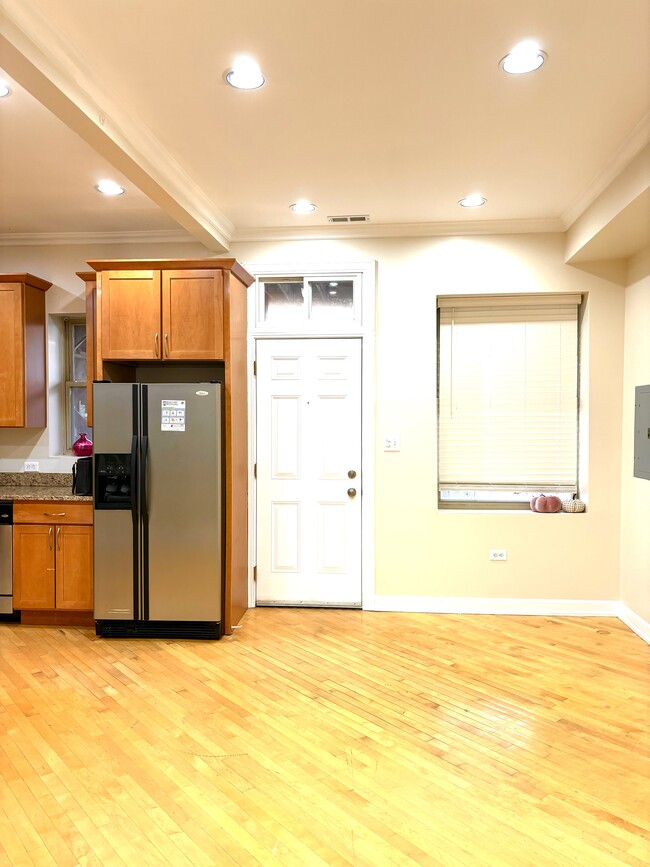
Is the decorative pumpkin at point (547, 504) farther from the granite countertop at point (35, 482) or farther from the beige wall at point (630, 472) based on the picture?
the granite countertop at point (35, 482)

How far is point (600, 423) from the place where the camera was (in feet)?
14.0

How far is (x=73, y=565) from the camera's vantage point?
4047 millimetres

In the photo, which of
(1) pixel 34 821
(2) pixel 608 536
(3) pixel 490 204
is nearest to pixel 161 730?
(1) pixel 34 821

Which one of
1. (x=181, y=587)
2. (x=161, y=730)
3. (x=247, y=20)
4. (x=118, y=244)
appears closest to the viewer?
(x=247, y=20)

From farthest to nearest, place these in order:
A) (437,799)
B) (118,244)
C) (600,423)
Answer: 1. (118,244)
2. (600,423)
3. (437,799)

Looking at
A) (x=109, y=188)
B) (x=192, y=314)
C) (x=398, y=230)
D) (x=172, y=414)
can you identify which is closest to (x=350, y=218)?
(x=398, y=230)

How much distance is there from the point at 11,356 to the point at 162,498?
69.8 inches

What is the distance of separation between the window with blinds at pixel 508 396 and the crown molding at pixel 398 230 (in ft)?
1.58

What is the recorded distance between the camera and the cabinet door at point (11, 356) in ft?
14.5

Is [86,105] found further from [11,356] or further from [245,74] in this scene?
[11,356]

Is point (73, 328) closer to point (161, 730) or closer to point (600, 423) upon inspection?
point (161, 730)

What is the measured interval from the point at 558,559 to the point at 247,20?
3869 mm

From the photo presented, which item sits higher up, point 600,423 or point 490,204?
point 490,204

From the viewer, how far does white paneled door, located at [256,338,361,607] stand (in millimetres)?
4457
